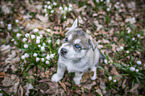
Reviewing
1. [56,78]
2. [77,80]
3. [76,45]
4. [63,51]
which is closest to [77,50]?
[76,45]

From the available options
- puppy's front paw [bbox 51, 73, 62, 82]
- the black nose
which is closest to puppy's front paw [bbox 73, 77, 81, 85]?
puppy's front paw [bbox 51, 73, 62, 82]

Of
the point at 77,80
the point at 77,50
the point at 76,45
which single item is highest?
the point at 76,45

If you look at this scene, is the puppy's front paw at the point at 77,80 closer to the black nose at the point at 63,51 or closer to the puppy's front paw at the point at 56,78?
the puppy's front paw at the point at 56,78

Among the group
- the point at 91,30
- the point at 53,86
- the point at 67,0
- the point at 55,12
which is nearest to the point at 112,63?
the point at 91,30

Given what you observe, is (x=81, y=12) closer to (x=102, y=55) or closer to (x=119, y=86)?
(x=102, y=55)

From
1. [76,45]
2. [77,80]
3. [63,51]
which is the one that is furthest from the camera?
[77,80]

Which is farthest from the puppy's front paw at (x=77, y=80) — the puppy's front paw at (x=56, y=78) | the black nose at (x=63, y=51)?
the black nose at (x=63, y=51)

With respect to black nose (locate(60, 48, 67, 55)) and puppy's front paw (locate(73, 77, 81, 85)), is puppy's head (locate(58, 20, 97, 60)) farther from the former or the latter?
puppy's front paw (locate(73, 77, 81, 85))

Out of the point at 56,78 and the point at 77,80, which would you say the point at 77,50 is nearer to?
the point at 77,80

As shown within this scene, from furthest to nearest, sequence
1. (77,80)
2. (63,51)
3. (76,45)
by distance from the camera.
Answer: (77,80) → (76,45) → (63,51)

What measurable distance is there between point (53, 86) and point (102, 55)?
1838mm

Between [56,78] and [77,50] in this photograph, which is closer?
[77,50]

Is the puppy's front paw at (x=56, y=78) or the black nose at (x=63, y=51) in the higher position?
the black nose at (x=63, y=51)

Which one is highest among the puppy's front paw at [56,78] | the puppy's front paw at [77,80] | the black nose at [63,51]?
the black nose at [63,51]
